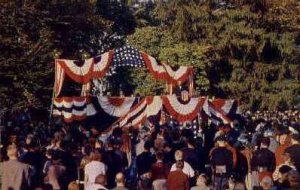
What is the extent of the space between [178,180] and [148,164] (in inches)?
101

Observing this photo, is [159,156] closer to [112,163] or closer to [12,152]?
[112,163]

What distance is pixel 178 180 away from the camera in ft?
50.0

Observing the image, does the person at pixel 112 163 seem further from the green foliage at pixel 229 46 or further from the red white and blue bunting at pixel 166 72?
the green foliage at pixel 229 46

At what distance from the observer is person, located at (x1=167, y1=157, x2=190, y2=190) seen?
15.2 metres

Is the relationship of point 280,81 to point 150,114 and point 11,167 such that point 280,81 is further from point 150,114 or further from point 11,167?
point 11,167

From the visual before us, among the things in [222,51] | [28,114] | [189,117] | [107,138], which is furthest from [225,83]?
[107,138]

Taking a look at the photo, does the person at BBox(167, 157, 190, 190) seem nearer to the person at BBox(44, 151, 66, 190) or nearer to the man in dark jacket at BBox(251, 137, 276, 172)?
the person at BBox(44, 151, 66, 190)

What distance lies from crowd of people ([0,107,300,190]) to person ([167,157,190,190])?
2cm

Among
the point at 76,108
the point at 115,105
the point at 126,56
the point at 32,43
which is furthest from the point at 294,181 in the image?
the point at 32,43

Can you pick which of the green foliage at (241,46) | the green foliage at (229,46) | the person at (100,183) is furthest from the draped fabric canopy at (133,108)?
the green foliage at (241,46)

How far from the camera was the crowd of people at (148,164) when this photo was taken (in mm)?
14695

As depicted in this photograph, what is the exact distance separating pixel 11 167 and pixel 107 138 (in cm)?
614

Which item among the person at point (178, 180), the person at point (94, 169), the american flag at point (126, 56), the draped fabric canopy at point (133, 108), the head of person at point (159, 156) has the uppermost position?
the american flag at point (126, 56)

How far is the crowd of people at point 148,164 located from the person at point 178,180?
2 cm
